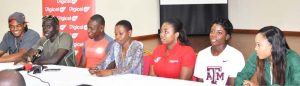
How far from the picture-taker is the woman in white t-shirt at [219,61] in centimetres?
284

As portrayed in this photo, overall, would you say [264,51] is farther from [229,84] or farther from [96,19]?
[96,19]

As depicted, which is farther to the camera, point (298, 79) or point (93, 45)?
point (93, 45)

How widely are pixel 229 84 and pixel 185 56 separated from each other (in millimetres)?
387

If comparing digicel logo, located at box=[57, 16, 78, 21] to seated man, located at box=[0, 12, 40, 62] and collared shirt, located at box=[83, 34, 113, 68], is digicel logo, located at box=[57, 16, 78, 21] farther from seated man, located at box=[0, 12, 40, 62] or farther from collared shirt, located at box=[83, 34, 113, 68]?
collared shirt, located at box=[83, 34, 113, 68]

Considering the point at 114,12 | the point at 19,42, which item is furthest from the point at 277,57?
the point at 114,12

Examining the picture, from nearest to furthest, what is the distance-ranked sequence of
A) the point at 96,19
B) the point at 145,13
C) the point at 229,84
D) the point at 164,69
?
the point at 229,84 → the point at 164,69 → the point at 96,19 → the point at 145,13

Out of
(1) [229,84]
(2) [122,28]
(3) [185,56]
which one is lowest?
(1) [229,84]

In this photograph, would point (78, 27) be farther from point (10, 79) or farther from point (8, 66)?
point (10, 79)

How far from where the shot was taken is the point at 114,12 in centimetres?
809

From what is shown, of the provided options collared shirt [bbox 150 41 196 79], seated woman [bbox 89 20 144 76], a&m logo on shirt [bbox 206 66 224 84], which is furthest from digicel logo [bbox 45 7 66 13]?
a&m logo on shirt [bbox 206 66 224 84]

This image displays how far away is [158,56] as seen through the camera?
124 inches

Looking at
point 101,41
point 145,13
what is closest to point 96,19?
point 101,41

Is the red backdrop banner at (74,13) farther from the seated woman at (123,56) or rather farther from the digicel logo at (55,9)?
the seated woman at (123,56)

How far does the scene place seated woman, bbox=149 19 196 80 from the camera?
3.00 m
